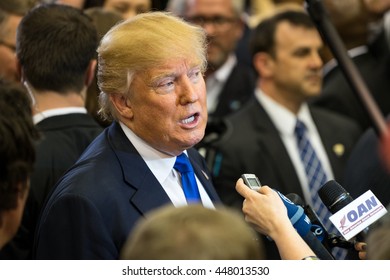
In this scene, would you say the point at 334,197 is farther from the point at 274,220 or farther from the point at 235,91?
the point at 235,91

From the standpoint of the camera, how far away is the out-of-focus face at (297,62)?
6.30 meters

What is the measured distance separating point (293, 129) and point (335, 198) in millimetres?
2550

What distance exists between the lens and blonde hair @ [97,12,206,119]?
351 centimetres

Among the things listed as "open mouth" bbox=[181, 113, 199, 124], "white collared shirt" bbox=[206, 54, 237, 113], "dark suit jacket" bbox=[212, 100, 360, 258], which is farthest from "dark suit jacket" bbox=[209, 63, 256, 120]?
"open mouth" bbox=[181, 113, 199, 124]

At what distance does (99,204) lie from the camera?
3.35 m

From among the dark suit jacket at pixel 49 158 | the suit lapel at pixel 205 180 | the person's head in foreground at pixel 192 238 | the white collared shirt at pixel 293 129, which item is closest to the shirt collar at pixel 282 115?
the white collared shirt at pixel 293 129

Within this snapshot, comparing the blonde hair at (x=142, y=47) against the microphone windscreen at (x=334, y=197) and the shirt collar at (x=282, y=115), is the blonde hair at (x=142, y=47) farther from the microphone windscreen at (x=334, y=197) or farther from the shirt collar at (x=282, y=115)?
the shirt collar at (x=282, y=115)

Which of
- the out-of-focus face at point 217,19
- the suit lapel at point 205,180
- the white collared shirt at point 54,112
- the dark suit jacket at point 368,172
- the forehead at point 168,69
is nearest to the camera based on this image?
the forehead at point 168,69

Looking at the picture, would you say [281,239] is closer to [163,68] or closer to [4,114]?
[163,68]

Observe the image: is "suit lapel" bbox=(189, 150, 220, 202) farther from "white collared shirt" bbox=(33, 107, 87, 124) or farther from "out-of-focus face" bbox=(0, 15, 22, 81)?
"out-of-focus face" bbox=(0, 15, 22, 81)

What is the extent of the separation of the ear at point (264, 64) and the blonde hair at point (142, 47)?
2794 mm

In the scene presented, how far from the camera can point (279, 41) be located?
6.52 metres

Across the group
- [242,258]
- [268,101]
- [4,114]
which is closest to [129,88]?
[4,114]

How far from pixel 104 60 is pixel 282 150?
7.65ft
